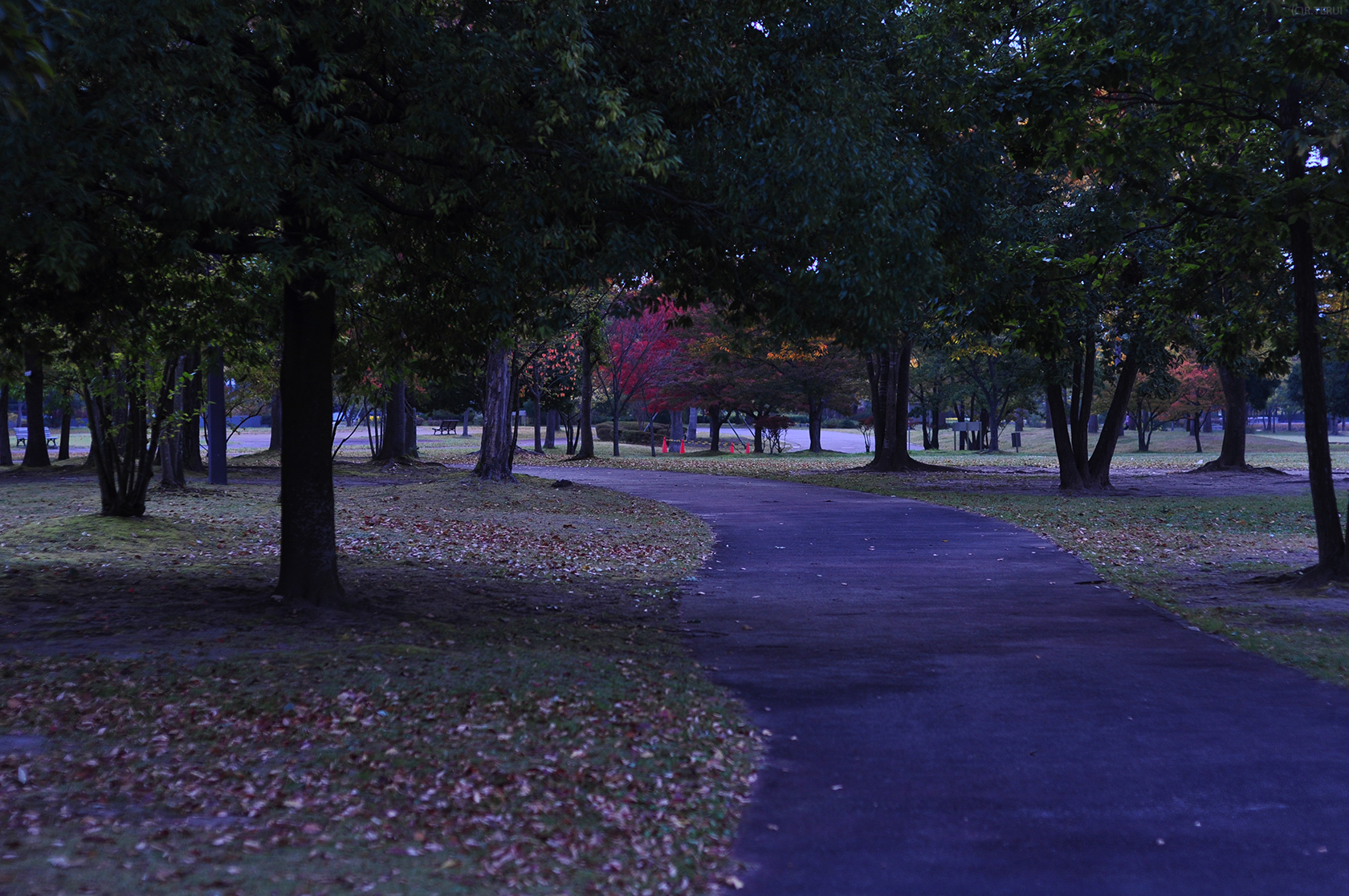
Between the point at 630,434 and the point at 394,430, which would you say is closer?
the point at 394,430

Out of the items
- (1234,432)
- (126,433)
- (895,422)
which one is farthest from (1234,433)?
(126,433)

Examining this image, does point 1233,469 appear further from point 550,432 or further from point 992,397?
point 550,432

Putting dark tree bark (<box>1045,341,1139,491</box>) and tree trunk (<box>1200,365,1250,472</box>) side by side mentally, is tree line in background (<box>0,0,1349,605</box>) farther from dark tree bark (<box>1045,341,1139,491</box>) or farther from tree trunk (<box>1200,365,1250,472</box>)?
Result: tree trunk (<box>1200,365,1250,472</box>)

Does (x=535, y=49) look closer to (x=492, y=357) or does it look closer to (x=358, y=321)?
(x=358, y=321)

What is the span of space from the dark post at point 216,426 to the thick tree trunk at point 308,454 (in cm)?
1106

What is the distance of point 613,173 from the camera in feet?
26.1

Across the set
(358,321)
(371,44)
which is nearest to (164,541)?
(358,321)

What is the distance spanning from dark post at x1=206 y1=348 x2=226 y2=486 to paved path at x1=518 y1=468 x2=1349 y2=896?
1232 centimetres

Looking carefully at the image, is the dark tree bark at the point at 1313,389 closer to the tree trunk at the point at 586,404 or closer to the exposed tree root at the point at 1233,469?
the exposed tree root at the point at 1233,469

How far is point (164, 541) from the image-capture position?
13641mm

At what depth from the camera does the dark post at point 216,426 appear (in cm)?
2009

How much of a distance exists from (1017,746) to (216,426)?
Result: 18.4 m

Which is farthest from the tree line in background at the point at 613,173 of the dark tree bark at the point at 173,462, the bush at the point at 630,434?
the bush at the point at 630,434

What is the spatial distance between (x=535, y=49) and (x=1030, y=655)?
5.84 meters
